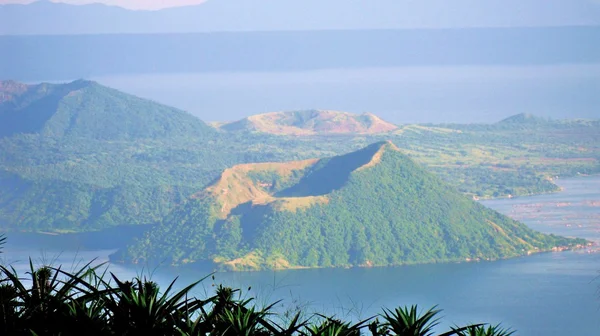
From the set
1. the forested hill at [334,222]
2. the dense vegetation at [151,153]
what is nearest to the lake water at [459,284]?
the forested hill at [334,222]

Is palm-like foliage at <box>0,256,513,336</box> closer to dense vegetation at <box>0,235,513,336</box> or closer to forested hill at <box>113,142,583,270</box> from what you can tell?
dense vegetation at <box>0,235,513,336</box>

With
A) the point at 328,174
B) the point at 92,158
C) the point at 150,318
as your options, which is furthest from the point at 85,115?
the point at 150,318

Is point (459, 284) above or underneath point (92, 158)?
underneath

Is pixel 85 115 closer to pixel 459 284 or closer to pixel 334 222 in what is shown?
pixel 334 222

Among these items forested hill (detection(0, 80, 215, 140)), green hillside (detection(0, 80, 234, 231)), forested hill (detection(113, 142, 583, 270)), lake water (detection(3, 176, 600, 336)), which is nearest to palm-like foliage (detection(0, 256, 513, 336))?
lake water (detection(3, 176, 600, 336))

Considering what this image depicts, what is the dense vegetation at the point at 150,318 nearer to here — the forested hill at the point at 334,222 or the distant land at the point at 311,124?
the forested hill at the point at 334,222

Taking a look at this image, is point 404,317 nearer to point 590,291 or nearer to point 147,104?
point 590,291
